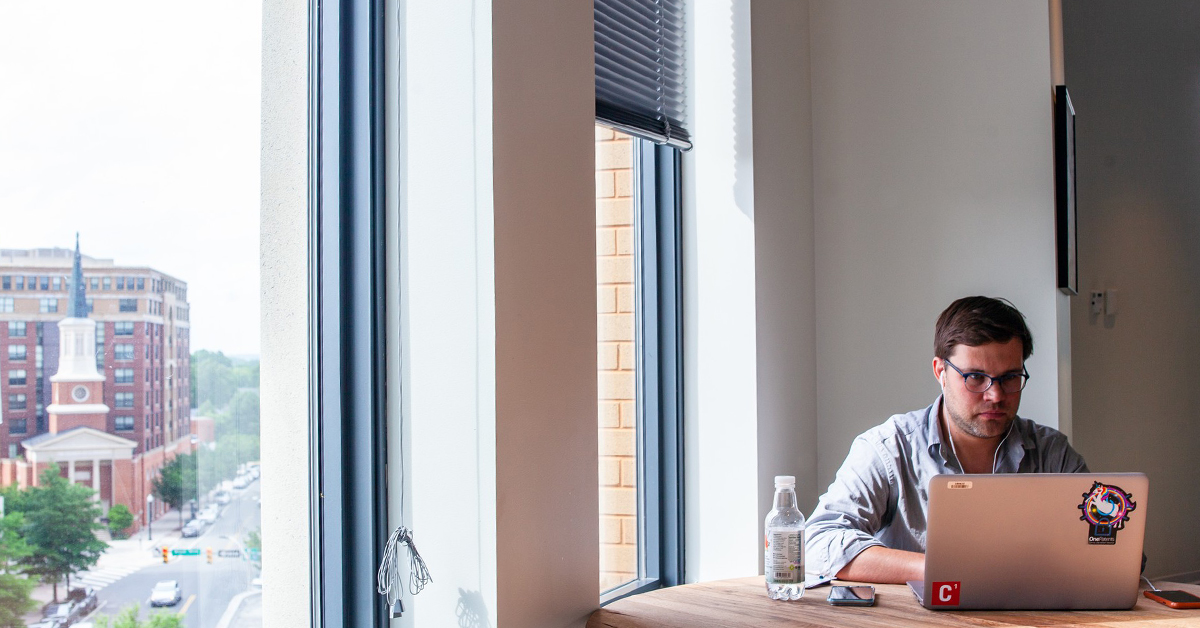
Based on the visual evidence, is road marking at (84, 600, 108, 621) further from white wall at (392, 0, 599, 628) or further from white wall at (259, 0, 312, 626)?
white wall at (392, 0, 599, 628)

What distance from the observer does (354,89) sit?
1.55m

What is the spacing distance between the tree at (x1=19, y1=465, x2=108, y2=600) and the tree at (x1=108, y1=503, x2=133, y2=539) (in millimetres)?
18

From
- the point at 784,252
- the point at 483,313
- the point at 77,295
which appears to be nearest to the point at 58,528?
the point at 77,295

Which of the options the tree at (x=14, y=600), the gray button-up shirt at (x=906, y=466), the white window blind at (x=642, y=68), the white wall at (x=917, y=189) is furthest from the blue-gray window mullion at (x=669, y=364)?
the tree at (x=14, y=600)

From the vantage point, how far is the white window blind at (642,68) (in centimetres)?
210

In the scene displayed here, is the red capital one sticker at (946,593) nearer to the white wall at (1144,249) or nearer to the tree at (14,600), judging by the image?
the tree at (14,600)

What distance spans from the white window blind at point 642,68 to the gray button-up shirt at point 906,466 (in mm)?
897

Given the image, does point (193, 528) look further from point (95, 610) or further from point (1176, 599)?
point (1176, 599)

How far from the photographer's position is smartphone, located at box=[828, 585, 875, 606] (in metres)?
1.71

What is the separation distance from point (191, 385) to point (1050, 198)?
2.32 metres

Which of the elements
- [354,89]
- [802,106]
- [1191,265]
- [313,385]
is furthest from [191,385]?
[1191,265]

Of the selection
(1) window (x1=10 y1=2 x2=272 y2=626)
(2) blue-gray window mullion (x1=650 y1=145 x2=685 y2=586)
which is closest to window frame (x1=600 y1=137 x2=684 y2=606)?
(2) blue-gray window mullion (x1=650 y1=145 x2=685 y2=586)

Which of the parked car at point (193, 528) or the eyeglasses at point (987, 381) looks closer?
the parked car at point (193, 528)

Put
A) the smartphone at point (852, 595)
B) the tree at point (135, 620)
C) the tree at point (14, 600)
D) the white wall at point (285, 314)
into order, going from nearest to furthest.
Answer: the tree at point (14, 600), the tree at point (135, 620), the white wall at point (285, 314), the smartphone at point (852, 595)
